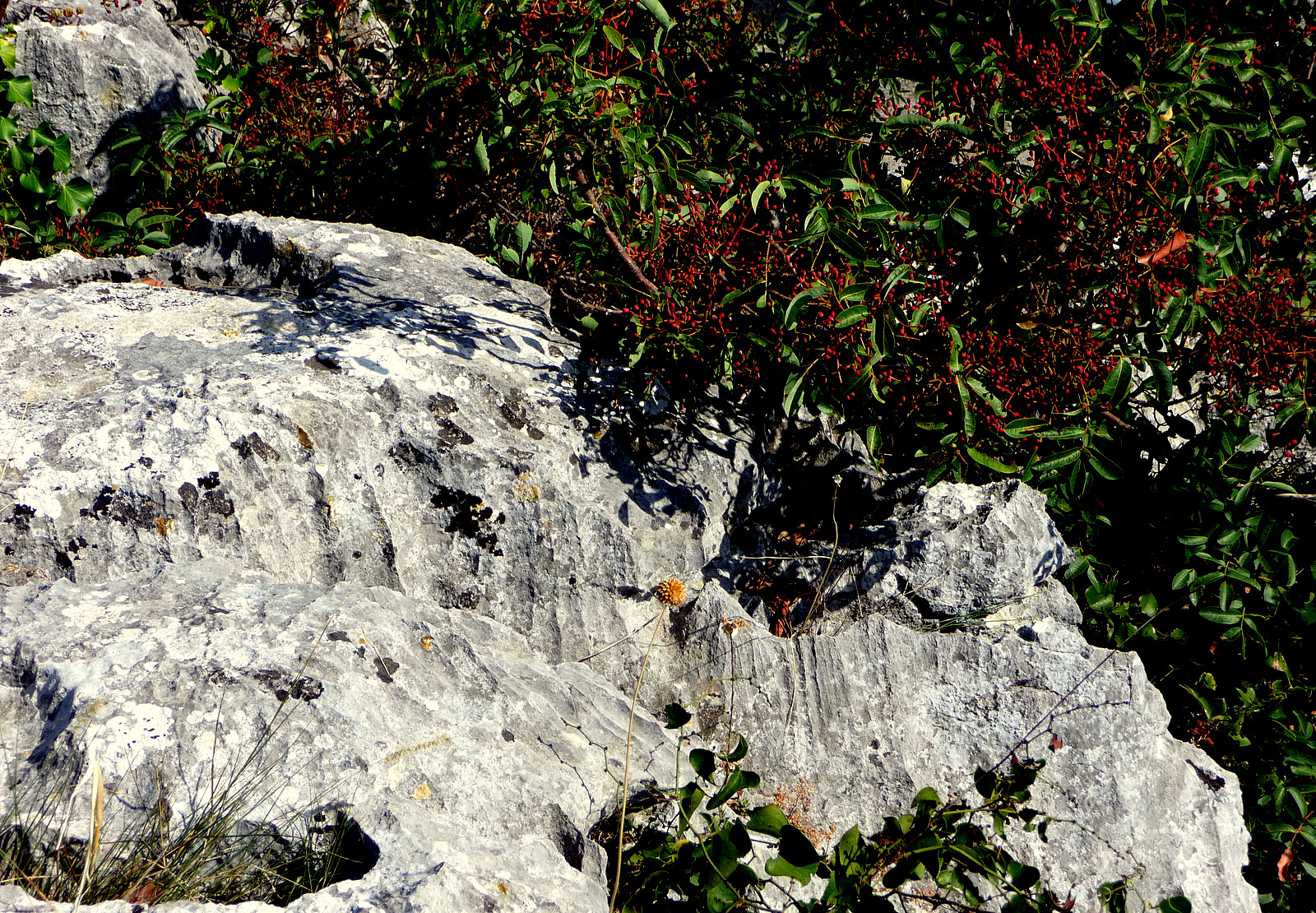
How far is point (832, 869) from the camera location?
2.10 metres

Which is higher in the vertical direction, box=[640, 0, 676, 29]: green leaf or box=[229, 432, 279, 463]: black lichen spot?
box=[640, 0, 676, 29]: green leaf

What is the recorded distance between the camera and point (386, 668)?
2.27 metres

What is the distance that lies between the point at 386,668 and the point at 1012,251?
2530mm

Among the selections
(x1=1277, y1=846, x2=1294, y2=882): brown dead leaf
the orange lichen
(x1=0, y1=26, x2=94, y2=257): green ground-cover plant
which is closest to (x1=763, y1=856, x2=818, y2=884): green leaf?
the orange lichen

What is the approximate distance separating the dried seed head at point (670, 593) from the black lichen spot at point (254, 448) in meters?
1.32

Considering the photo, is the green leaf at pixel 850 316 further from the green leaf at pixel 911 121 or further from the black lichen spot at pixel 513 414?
the black lichen spot at pixel 513 414

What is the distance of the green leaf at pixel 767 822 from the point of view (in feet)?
6.73

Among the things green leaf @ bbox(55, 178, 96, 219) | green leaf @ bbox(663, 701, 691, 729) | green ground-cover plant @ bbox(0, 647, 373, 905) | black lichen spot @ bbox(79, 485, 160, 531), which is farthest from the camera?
green leaf @ bbox(55, 178, 96, 219)

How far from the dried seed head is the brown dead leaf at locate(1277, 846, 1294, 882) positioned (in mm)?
2408

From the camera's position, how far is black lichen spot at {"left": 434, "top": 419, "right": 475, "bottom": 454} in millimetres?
2904

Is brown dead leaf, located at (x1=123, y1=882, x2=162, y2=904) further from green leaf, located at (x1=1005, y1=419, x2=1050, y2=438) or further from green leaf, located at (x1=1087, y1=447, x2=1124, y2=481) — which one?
green leaf, located at (x1=1087, y1=447, x2=1124, y2=481)

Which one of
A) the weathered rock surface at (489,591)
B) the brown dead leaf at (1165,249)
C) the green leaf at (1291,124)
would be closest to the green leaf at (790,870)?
the weathered rock surface at (489,591)

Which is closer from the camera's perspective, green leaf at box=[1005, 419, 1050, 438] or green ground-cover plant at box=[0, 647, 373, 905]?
green ground-cover plant at box=[0, 647, 373, 905]

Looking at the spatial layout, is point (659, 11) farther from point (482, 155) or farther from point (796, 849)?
point (796, 849)
